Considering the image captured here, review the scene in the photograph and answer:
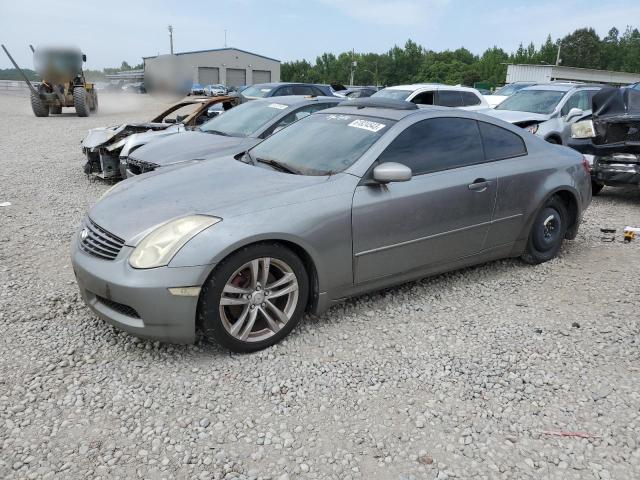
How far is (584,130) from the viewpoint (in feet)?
25.1

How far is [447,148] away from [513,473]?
2.49 meters

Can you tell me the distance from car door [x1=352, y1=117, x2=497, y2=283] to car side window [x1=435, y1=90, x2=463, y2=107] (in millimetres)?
7305

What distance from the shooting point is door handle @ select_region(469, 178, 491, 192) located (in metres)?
4.12

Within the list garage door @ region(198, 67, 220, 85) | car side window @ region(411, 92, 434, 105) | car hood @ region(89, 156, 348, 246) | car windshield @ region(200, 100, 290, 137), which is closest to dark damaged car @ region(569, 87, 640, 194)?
car side window @ region(411, 92, 434, 105)

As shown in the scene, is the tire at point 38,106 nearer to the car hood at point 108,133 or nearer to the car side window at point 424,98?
the car hood at point 108,133

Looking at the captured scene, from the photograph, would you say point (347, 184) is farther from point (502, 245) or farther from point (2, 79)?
point (2, 79)

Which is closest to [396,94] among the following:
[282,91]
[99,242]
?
[282,91]

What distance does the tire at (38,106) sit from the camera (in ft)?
70.4

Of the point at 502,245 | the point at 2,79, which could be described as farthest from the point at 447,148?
the point at 2,79

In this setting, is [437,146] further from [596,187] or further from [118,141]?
[118,141]

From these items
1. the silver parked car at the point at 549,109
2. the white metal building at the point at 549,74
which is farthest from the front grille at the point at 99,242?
the white metal building at the point at 549,74

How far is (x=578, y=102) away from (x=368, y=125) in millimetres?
7921

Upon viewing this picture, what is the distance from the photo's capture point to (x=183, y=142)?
23.1 feet

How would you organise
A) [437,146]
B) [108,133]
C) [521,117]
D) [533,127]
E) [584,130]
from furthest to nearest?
1. [521,117]
2. [533,127]
3. [108,133]
4. [584,130]
5. [437,146]
